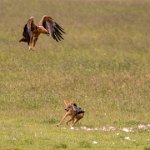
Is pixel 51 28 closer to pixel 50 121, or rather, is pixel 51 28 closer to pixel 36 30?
pixel 36 30

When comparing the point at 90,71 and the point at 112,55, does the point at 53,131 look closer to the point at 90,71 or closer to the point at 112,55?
the point at 90,71

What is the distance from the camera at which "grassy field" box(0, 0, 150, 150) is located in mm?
17641

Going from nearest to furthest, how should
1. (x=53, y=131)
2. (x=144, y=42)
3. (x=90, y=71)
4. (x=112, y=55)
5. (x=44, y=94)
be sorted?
(x=53, y=131), (x=44, y=94), (x=90, y=71), (x=112, y=55), (x=144, y=42)

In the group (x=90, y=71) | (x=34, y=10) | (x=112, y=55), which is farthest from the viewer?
(x=34, y=10)

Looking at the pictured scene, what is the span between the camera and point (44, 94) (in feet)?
98.9

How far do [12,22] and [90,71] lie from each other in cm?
1240

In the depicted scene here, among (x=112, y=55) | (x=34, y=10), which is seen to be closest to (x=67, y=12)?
(x=34, y=10)

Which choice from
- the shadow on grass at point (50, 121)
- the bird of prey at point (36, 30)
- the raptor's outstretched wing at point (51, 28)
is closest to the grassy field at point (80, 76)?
the shadow on grass at point (50, 121)

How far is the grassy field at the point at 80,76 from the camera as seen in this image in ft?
57.9

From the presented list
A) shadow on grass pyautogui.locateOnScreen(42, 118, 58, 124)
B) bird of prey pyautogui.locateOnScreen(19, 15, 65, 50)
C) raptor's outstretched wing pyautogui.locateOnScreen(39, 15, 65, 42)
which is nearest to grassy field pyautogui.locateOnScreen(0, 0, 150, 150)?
shadow on grass pyautogui.locateOnScreen(42, 118, 58, 124)

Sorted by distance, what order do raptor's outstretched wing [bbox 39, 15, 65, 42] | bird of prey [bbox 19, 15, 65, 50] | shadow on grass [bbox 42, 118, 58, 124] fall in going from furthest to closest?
shadow on grass [bbox 42, 118, 58, 124] → raptor's outstretched wing [bbox 39, 15, 65, 42] → bird of prey [bbox 19, 15, 65, 50]

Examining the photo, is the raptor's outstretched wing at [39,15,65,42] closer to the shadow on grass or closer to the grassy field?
the grassy field

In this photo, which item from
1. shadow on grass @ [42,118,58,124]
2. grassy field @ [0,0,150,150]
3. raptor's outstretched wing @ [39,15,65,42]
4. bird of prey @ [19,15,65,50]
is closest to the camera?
bird of prey @ [19,15,65,50]

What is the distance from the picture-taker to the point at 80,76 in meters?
34.9
